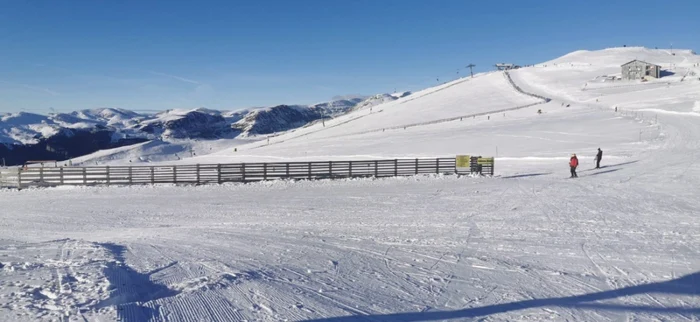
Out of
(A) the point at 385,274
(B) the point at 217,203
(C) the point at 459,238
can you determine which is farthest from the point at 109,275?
(B) the point at 217,203

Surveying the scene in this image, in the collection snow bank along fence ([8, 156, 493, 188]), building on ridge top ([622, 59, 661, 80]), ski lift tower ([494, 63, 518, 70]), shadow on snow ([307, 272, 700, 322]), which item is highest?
ski lift tower ([494, 63, 518, 70])

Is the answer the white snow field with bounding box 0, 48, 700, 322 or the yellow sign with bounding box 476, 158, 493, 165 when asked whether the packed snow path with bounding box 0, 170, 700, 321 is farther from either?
the yellow sign with bounding box 476, 158, 493, 165

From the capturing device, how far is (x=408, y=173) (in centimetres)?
3212

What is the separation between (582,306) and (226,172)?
25933mm

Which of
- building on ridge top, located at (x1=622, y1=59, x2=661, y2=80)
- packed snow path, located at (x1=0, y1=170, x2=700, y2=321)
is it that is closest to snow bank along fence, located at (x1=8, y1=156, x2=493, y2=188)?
packed snow path, located at (x1=0, y1=170, x2=700, y2=321)

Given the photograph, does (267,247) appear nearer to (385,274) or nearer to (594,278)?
(385,274)

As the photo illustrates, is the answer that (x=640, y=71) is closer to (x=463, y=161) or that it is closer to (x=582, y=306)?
(x=463, y=161)

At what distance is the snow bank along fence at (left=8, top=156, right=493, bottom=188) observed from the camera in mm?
29219

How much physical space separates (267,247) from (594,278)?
711 cm

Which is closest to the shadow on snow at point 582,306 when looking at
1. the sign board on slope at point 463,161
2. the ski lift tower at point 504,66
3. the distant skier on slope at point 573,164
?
the distant skier on slope at point 573,164

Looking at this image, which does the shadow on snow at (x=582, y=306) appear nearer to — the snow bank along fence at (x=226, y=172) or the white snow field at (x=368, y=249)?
the white snow field at (x=368, y=249)

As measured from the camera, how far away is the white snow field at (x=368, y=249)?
270 inches

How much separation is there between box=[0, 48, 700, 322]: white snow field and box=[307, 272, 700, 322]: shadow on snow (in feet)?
0.11

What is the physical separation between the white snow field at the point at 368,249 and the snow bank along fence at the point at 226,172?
1.69 metres
